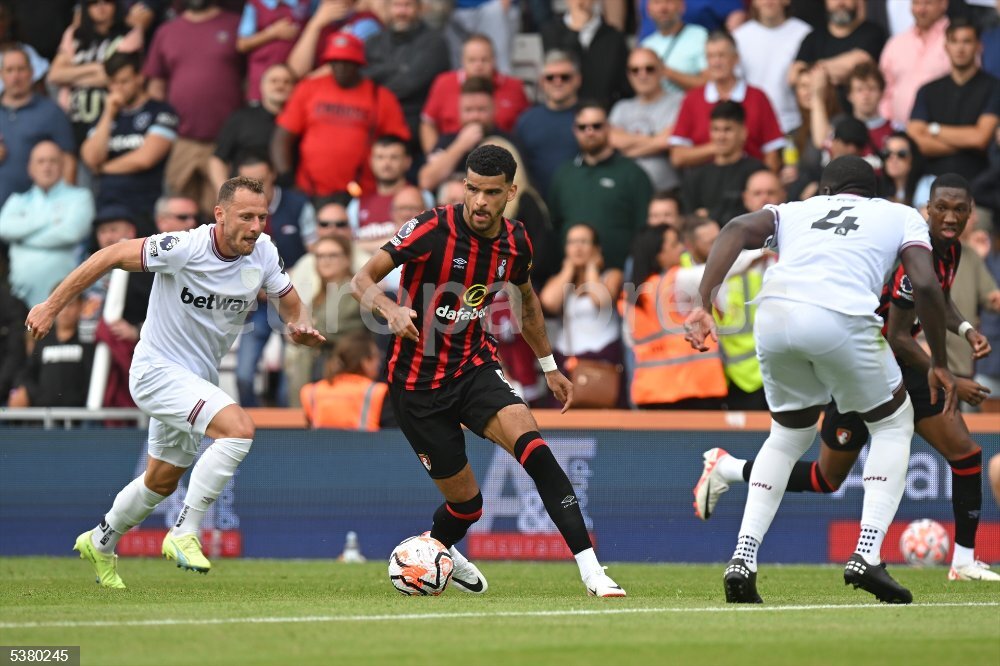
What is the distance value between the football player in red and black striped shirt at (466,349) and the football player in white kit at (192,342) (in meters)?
0.84


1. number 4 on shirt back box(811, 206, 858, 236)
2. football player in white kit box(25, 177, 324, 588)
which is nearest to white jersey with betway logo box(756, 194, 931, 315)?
number 4 on shirt back box(811, 206, 858, 236)

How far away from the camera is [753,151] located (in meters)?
15.5

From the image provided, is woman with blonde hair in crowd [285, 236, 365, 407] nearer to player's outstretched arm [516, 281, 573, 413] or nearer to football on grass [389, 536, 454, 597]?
player's outstretched arm [516, 281, 573, 413]

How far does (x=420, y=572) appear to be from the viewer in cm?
931

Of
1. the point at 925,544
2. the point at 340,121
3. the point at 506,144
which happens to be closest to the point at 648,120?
the point at 506,144

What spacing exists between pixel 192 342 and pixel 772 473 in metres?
3.89

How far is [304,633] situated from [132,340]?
866cm

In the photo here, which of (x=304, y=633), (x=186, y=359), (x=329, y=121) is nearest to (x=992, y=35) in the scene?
(x=329, y=121)

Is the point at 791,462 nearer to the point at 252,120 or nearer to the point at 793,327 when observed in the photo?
the point at 793,327

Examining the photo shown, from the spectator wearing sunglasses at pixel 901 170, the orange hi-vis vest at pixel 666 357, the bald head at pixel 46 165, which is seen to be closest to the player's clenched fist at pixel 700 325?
the orange hi-vis vest at pixel 666 357

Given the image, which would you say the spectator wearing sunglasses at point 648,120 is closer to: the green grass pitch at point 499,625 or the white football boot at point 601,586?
the green grass pitch at point 499,625

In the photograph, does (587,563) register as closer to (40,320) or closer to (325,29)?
(40,320)

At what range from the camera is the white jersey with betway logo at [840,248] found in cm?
840

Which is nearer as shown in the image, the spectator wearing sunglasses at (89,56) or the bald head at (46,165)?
the bald head at (46,165)
